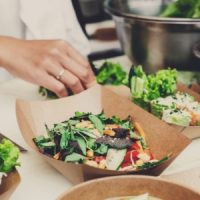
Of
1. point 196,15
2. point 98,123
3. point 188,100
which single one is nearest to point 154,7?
point 196,15

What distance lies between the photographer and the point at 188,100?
1.48 meters

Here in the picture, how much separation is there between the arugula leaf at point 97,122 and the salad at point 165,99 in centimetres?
17

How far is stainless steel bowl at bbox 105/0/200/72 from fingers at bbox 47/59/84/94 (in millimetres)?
308

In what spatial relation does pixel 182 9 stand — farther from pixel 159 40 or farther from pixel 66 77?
pixel 66 77

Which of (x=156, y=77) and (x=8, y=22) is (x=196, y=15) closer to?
(x=156, y=77)

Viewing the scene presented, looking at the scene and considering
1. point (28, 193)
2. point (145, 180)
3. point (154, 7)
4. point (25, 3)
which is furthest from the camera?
point (25, 3)

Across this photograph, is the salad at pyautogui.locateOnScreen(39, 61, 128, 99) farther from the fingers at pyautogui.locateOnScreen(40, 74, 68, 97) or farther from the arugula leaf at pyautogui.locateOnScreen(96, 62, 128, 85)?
the fingers at pyautogui.locateOnScreen(40, 74, 68, 97)

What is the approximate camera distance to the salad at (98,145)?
47.5 inches

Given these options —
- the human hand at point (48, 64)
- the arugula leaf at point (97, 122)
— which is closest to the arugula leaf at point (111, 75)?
the human hand at point (48, 64)

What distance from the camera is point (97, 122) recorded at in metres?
1.38

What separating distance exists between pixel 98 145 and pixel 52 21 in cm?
115

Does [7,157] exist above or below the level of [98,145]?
above

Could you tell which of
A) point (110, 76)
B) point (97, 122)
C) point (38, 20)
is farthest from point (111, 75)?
point (38, 20)

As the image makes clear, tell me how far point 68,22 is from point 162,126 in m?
1.16
